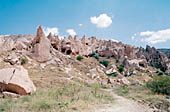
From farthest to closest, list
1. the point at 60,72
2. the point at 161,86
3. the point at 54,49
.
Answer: the point at 54,49 → the point at 60,72 → the point at 161,86

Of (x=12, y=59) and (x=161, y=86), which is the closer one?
(x=161, y=86)

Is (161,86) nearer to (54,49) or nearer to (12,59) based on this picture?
(12,59)

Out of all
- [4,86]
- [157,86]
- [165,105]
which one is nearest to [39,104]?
[4,86]

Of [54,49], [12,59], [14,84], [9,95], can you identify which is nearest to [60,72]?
[12,59]

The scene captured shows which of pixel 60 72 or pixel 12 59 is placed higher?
pixel 12 59

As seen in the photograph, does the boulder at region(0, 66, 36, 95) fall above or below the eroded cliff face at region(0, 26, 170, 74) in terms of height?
below

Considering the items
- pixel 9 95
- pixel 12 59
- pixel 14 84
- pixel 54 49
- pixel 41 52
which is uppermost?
pixel 54 49

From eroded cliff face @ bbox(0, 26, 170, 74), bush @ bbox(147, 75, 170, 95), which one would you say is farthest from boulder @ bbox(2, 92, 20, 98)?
eroded cliff face @ bbox(0, 26, 170, 74)

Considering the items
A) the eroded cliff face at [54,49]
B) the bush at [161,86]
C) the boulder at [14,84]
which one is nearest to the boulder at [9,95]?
the boulder at [14,84]

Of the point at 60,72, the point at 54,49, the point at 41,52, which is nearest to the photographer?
the point at 60,72

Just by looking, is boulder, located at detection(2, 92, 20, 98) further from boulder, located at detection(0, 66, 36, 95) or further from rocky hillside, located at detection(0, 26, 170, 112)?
boulder, located at detection(0, 66, 36, 95)

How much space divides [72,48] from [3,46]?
14.6m

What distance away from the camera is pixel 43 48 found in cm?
1988

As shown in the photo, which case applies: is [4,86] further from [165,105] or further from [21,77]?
[165,105]
